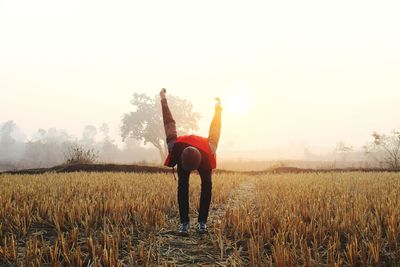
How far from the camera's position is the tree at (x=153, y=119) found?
184 ft

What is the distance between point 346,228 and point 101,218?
3623mm

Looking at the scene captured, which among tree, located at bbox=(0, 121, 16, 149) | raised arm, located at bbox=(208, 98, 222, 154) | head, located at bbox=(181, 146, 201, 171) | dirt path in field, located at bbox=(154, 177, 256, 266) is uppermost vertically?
tree, located at bbox=(0, 121, 16, 149)

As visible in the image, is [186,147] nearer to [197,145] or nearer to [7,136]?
[197,145]

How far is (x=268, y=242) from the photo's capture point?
4.33 meters

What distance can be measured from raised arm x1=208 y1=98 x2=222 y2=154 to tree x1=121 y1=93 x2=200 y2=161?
4977cm

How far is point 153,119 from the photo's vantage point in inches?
2250

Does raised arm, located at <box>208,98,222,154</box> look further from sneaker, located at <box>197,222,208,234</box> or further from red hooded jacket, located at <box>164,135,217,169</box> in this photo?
sneaker, located at <box>197,222,208,234</box>

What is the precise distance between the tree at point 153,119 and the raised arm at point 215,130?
163ft

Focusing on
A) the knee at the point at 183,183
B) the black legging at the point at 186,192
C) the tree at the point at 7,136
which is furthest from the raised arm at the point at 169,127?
the tree at the point at 7,136

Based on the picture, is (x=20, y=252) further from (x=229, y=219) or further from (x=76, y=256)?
(x=229, y=219)

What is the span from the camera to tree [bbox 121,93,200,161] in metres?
56.0

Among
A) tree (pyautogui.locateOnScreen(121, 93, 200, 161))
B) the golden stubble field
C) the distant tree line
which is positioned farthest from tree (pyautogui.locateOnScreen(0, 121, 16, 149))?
the golden stubble field

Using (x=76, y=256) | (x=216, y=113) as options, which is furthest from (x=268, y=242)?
(x=76, y=256)

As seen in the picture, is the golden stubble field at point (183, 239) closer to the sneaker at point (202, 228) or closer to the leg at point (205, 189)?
the sneaker at point (202, 228)
